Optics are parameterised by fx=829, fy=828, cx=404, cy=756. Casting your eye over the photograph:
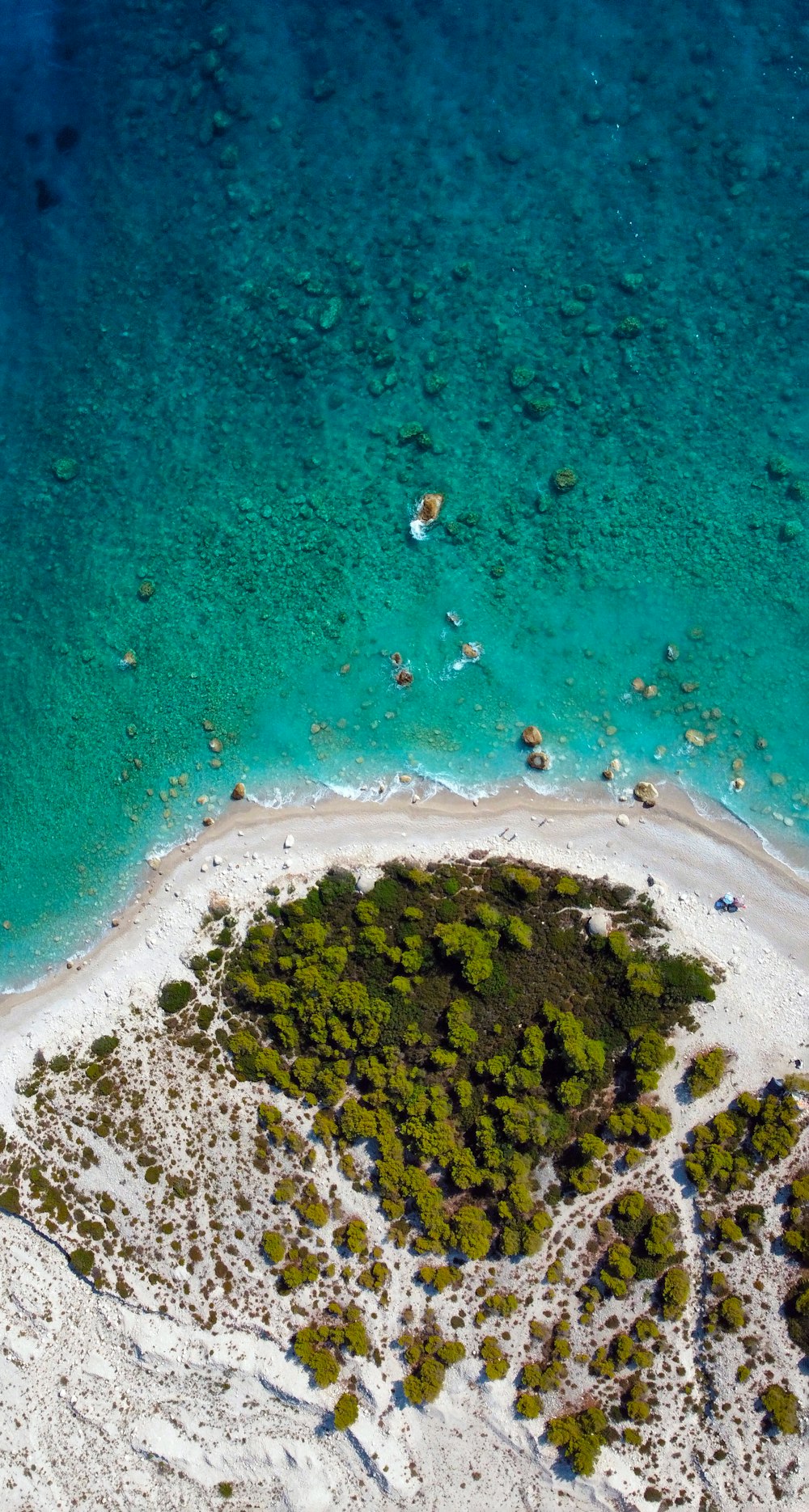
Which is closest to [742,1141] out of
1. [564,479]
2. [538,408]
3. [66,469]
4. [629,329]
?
[564,479]

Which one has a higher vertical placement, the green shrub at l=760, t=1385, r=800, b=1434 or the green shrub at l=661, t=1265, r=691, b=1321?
the green shrub at l=661, t=1265, r=691, b=1321

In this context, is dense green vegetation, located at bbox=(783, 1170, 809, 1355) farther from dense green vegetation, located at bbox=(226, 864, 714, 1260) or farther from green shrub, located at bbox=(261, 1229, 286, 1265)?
green shrub, located at bbox=(261, 1229, 286, 1265)

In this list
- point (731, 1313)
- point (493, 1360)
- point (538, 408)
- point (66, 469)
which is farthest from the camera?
point (66, 469)

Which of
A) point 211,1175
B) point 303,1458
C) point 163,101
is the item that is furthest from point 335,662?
point 303,1458

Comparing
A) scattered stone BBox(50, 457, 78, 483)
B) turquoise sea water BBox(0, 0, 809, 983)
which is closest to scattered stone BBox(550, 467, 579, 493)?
turquoise sea water BBox(0, 0, 809, 983)

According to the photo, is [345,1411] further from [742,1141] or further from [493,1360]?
[742,1141]

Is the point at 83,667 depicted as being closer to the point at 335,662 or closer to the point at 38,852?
the point at 38,852
